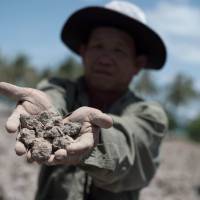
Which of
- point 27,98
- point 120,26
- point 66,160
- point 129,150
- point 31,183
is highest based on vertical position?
point 120,26

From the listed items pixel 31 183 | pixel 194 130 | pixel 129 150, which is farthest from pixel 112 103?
pixel 194 130

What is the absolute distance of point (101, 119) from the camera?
2.15 m

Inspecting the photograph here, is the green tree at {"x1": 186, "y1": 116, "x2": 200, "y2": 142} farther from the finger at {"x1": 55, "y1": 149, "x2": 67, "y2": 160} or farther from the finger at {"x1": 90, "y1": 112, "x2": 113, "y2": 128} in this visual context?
the finger at {"x1": 55, "y1": 149, "x2": 67, "y2": 160}

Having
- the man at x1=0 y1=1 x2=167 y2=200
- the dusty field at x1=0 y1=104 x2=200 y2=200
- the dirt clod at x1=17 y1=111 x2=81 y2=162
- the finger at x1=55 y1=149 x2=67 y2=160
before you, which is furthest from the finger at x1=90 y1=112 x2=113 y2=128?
the dusty field at x1=0 y1=104 x2=200 y2=200

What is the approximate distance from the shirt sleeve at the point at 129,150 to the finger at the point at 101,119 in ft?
0.90

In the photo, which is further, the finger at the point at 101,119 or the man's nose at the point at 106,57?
the man's nose at the point at 106,57

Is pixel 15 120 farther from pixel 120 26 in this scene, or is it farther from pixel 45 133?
pixel 120 26

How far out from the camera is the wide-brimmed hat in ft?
10.3

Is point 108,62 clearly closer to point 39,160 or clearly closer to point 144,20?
point 144,20

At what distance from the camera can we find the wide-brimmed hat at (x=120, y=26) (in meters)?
3.14

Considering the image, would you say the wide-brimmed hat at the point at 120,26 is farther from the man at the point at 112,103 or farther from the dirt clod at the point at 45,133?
the dirt clod at the point at 45,133

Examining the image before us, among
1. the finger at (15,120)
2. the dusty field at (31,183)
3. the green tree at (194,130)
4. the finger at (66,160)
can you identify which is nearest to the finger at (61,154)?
the finger at (66,160)

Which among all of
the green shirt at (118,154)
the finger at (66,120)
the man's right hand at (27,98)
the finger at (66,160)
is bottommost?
the green shirt at (118,154)

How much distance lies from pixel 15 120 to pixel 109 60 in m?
0.97
